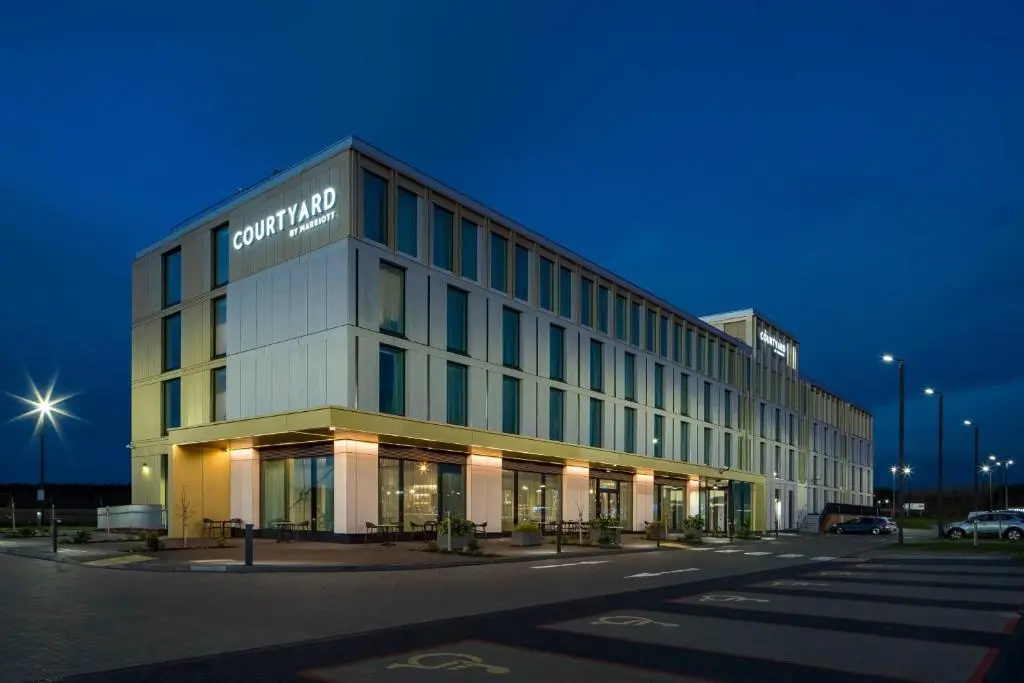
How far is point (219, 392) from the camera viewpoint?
39.1 meters

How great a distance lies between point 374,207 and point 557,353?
48.3ft

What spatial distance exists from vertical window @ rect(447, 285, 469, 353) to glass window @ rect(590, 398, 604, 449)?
482 inches

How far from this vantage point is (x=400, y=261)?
3403 cm

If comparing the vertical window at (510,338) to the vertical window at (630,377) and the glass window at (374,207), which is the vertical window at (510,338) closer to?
the glass window at (374,207)

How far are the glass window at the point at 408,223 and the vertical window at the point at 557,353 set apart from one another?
11.1 meters

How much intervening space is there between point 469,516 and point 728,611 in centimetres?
2347

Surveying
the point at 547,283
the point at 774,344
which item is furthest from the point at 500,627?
the point at 774,344

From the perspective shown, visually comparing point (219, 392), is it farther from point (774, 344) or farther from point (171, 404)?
point (774, 344)

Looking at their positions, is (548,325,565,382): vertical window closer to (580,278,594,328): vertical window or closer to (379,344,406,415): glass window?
(580,278,594,328): vertical window

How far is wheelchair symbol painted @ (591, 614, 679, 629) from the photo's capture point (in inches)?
→ 532

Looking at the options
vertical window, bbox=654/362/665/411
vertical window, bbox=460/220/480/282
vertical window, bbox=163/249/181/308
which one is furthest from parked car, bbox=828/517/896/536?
vertical window, bbox=163/249/181/308

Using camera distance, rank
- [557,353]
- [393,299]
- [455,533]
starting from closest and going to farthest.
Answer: [455,533]
[393,299]
[557,353]

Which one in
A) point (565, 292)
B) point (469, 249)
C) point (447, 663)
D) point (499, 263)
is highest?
point (469, 249)

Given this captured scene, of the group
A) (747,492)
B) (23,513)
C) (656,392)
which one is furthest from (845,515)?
(23,513)
